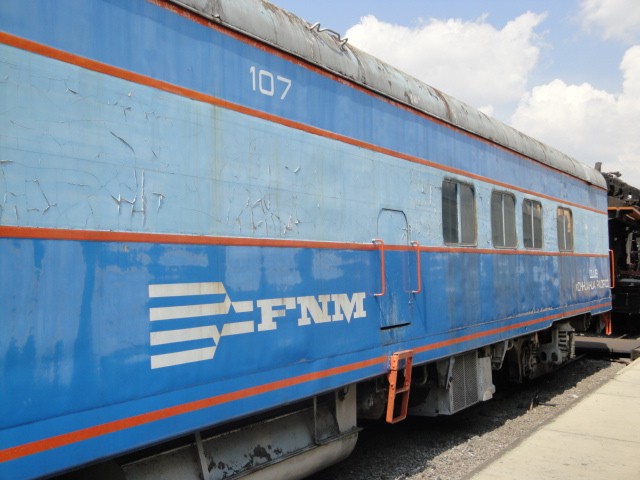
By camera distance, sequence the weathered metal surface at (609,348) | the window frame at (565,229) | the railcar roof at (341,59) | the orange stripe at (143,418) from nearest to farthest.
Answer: the orange stripe at (143,418) → the railcar roof at (341,59) → the window frame at (565,229) → the weathered metal surface at (609,348)

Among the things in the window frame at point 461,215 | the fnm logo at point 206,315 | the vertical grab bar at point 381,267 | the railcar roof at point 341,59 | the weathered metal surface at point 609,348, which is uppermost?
the railcar roof at point 341,59

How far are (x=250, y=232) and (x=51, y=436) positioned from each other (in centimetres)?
156

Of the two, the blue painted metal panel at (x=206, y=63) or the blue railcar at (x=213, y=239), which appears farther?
the blue painted metal panel at (x=206, y=63)

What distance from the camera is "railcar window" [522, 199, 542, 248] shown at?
25.6 ft

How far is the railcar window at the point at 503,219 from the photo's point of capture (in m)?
6.93

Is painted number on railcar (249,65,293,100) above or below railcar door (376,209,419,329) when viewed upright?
above

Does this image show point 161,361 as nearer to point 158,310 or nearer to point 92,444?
point 158,310

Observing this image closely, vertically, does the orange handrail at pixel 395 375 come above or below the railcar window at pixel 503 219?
below

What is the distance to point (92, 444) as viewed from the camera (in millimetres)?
2666

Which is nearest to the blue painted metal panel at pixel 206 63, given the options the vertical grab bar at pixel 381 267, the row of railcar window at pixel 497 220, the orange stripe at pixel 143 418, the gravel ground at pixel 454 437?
the row of railcar window at pixel 497 220

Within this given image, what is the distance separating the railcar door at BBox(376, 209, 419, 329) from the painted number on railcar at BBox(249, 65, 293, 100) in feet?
4.50

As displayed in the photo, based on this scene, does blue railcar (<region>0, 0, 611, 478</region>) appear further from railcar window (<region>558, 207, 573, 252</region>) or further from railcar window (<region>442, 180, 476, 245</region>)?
railcar window (<region>558, 207, 573, 252</region>)

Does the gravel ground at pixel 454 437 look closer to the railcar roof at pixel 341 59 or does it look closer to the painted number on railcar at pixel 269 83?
the railcar roof at pixel 341 59

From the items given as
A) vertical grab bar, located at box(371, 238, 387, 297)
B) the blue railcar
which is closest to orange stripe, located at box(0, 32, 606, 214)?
the blue railcar
